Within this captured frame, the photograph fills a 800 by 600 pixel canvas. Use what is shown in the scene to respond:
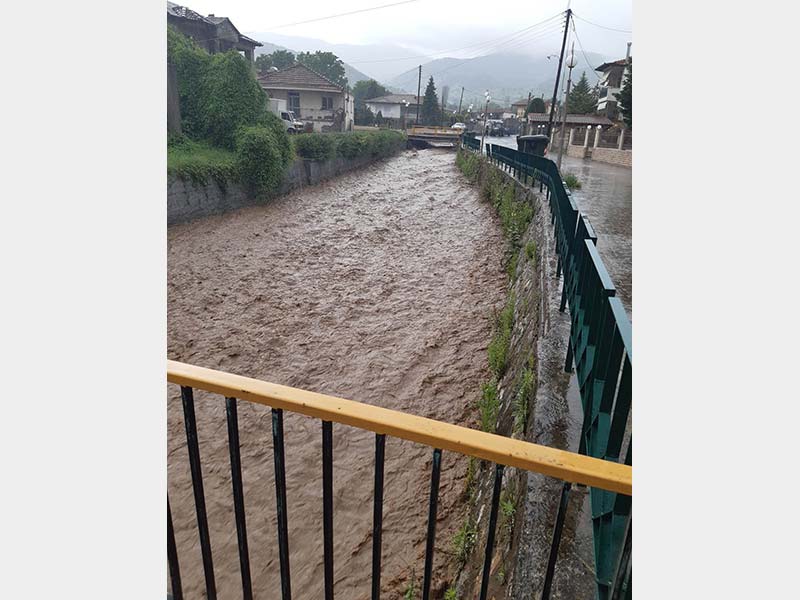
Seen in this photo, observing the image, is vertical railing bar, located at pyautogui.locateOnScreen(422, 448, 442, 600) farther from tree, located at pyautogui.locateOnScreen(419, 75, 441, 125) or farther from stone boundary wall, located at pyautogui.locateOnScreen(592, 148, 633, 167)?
tree, located at pyautogui.locateOnScreen(419, 75, 441, 125)

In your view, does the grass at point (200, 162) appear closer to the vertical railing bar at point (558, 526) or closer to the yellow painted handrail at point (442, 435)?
the yellow painted handrail at point (442, 435)

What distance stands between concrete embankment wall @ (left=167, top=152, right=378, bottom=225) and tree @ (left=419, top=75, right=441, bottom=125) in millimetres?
36764

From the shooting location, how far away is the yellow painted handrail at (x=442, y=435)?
1.09 meters

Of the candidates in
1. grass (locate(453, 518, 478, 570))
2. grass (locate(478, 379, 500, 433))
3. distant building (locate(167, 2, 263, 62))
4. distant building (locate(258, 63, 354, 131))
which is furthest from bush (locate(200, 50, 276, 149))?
distant building (locate(258, 63, 354, 131))

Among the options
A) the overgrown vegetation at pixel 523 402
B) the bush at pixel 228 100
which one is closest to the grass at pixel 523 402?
the overgrown vegetation at pixel 523 402

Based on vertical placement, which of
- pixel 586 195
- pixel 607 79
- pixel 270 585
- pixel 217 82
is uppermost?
pixel 607 79

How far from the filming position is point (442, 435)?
1145mm

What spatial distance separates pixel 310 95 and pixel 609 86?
22.1 m

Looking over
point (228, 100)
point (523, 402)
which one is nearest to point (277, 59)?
point (228, 100)

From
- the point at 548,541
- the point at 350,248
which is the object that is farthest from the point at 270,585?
the point at 350,248

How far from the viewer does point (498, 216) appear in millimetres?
12945

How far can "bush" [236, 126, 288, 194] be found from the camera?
1516 cm

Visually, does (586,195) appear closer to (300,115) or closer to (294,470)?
(294,470)

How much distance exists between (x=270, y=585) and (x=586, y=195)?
10.5 metres
